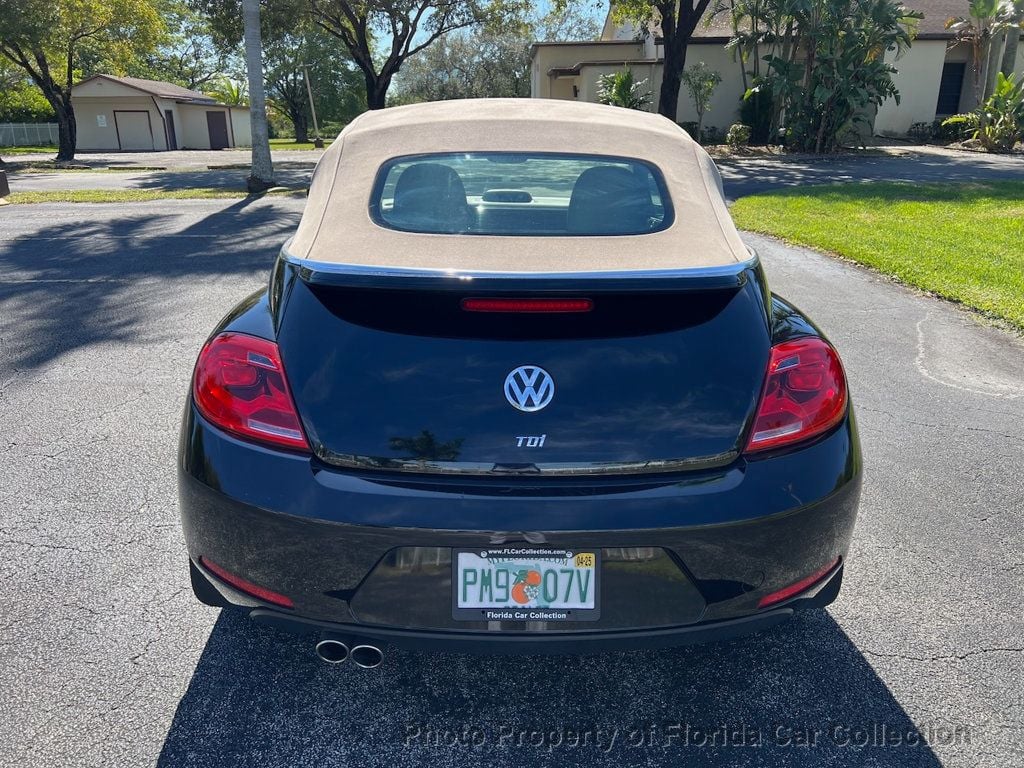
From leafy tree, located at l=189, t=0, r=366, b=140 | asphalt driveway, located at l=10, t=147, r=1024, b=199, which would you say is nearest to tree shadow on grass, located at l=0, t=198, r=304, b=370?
asphalt driveway, located at l=10, t=147, r=1024, b=199

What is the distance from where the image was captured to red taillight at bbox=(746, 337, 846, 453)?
193cm

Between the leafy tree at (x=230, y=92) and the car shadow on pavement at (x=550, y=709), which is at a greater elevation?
the leafy tree at (x=230, y=92)

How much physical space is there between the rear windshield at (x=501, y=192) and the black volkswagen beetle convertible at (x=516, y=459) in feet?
1.84


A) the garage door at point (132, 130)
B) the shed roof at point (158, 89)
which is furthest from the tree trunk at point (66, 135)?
the garage door at point (132, 130)

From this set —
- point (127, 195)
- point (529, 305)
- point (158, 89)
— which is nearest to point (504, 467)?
point (529, 305)

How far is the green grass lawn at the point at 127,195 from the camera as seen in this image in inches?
581

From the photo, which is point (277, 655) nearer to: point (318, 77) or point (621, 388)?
point (621, 388)

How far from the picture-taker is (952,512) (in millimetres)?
3252

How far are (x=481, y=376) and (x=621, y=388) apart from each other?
34 centimetres

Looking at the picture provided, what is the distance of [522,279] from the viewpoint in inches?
74.3

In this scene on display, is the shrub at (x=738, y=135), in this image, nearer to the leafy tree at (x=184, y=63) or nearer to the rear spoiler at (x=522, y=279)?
the rear spoiler at (x=522, y=279)

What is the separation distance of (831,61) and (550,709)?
2334cm

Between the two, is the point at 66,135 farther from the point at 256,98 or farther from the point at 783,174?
the point at 783,174

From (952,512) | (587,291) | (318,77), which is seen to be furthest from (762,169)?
(318,77)
